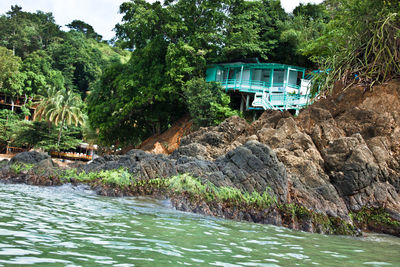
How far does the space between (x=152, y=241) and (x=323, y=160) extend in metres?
7.80

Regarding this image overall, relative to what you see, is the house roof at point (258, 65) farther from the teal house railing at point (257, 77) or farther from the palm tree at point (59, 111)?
the palm tree at point (59, 111)

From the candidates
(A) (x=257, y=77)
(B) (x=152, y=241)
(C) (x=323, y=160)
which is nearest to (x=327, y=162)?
(C) (x=323, y=160)

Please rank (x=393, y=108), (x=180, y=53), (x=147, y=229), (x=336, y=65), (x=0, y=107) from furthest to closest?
(x=0, y=107) < (x=180, y=53) < (x=336, y=65) < (x=393, y=108) < (x=147, y=229)

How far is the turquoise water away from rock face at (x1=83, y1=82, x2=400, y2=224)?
1638 millimetres

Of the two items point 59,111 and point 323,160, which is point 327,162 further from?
point 59,111

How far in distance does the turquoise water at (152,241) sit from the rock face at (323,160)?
5.37ft

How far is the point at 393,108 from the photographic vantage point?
44.4ft

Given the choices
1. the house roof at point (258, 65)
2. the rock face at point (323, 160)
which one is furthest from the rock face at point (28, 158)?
the house roof at point (258, 65)

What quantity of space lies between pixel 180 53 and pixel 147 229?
24691mm

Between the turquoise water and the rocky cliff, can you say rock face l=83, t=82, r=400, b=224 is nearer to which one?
the rocky cliff

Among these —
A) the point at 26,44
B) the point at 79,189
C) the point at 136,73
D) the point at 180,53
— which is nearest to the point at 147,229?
the point at 79,189

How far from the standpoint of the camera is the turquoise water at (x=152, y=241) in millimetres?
4426

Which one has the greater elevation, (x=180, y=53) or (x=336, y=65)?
(x=180, y=53)

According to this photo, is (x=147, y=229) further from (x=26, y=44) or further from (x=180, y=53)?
(x=26, y=44)
